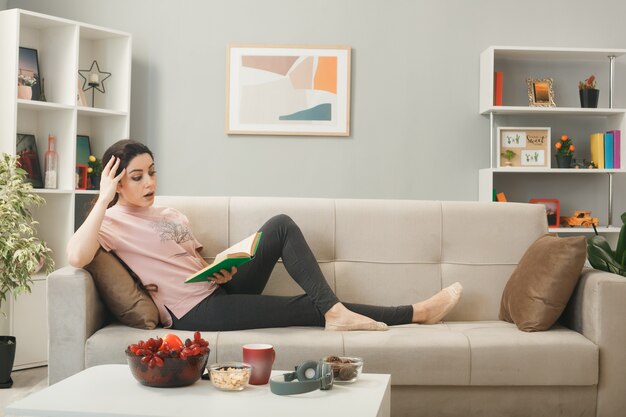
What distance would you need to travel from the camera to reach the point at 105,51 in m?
4.55

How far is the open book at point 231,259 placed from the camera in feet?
8.73

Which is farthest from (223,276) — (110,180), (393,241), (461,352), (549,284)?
(549,284)

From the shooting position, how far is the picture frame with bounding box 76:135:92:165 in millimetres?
4402

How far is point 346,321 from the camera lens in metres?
2.82

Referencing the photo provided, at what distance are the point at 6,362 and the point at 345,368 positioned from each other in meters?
2.11

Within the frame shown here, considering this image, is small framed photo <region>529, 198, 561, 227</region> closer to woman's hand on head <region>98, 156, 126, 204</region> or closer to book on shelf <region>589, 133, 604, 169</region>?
book on shelf <region>589, 133, 604, 169</region>

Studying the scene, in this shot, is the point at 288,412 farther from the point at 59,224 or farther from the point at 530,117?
the point at 530,117

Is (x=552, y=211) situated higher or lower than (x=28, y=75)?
lower

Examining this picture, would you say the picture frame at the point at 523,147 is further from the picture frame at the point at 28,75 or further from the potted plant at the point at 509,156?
the picture frame at the point at 28,75

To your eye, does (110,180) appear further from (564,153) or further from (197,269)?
(564,153)

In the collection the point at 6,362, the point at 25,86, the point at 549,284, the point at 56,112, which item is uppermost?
the point at 25,86

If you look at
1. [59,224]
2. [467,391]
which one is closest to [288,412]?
[467,391]

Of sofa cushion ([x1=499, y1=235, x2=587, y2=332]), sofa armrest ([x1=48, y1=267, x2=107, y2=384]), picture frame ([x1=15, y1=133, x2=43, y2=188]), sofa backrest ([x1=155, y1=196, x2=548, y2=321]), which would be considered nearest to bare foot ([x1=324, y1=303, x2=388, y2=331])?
sofa backrest ([x1=155, y1=196, x2=548, y2=321])

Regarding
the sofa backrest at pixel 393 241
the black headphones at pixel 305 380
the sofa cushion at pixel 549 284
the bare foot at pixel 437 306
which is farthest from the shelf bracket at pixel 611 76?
the black headphones at pixel 305 380
